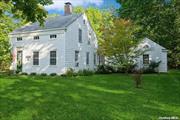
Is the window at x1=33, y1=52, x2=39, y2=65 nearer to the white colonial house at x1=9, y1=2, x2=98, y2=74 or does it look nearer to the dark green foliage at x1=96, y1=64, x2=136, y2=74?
the white colonial house at x1=9, y1=2, x2=98, y2=74

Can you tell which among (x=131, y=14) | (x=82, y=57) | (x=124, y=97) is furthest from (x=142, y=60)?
(x=124, y=97)

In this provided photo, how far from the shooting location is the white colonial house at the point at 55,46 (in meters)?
29.1

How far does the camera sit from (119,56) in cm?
3167

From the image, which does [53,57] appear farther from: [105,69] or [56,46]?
[105,69]

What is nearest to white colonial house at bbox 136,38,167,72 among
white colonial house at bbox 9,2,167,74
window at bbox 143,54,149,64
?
window at bbox 143,54,149,64

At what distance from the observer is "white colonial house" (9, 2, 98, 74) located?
29.1 m

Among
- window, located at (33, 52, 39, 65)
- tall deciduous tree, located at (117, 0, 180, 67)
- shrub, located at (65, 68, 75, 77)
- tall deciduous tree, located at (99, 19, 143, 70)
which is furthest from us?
window, located at (33, 52, 39, 65)

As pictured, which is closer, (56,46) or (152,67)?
(56,46)

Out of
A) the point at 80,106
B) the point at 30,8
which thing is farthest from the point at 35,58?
the point at 30,8

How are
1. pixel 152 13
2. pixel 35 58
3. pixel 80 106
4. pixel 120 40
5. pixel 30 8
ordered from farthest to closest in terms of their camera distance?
pixel 35 58, pixel 120 40, pixel 152 13, pixel 80 106, pixel 30 8

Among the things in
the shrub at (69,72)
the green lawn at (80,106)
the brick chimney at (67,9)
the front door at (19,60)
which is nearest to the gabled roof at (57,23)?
the brick chimney at (67,9)

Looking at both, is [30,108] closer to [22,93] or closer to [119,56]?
[22,93]

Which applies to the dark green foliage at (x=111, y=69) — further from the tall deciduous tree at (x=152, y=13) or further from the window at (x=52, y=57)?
the tall deciduous tree at (x=152, y=13)

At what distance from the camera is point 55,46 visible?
29.5m
